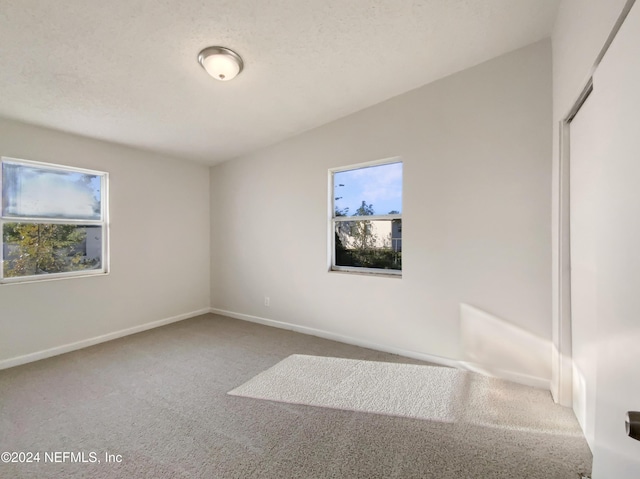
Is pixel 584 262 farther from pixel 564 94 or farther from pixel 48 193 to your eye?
pixel 48 193

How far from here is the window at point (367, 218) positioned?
3.23 meters

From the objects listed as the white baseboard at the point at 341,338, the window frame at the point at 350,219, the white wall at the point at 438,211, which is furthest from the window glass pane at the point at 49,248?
the window frame at the point at 350,219

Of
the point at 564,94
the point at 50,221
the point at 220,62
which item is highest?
the point at 220,62

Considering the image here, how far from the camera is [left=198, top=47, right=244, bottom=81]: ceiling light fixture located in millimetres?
2154

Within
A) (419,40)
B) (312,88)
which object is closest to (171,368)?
(312,88)

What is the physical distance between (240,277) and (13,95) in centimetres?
304

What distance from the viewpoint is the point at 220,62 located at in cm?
222

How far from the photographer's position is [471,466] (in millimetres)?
1609

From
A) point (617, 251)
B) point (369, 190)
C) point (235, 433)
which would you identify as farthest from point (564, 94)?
point (235, 433)

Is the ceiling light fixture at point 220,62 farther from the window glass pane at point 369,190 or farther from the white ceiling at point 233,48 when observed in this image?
the window glass pane at point 369,190

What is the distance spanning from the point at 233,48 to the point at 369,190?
1.97 metres

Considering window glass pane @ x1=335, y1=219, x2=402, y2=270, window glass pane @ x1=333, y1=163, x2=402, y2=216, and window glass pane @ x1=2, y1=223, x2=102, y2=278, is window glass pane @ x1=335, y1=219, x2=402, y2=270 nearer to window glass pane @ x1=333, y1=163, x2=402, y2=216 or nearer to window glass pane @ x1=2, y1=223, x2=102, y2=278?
window glass pane @ x1=333, y1=163, x2=402, y2=216

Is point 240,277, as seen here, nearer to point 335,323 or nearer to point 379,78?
point 335,323

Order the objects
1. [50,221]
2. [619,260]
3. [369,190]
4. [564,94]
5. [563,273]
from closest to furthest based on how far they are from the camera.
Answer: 1. [619,260]
2. [564,94]
3. [563,273]
4. [50,221]
5. [369,190]
